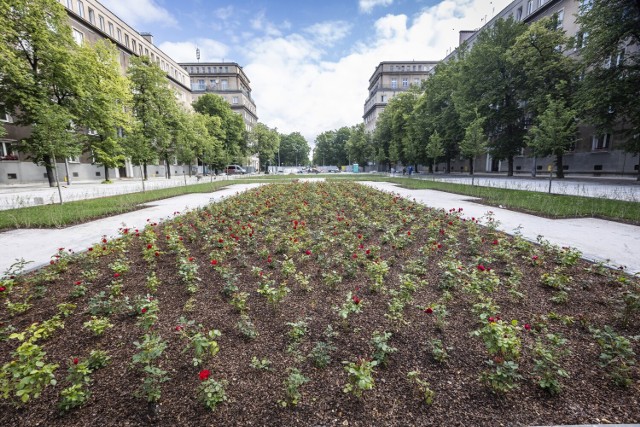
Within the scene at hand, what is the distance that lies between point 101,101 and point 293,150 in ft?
334

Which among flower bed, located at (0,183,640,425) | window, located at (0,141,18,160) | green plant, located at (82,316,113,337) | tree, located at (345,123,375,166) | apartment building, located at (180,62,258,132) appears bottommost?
flower bed, located at (0,183,640,425)

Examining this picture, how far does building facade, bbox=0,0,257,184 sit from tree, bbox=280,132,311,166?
62436 millimetres

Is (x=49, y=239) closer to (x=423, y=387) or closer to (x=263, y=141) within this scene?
(x=423, y=387)

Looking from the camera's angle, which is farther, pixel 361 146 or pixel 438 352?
pixel 361 146

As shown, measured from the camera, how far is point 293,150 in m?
124

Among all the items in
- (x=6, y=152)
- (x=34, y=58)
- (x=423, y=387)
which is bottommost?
(x=423, y=387)

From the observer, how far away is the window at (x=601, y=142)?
2932 centimetres

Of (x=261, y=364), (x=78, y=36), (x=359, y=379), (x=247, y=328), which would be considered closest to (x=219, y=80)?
(x=78, y=36)

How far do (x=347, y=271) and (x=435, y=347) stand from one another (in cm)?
220

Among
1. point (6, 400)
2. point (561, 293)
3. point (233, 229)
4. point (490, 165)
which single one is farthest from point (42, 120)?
point (490, 165)

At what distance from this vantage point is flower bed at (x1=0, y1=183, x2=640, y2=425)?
2355mm

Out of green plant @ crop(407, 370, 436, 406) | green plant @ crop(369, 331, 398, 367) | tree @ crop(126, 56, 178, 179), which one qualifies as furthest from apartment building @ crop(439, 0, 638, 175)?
tree @ crop(126, 56, 178, 179)

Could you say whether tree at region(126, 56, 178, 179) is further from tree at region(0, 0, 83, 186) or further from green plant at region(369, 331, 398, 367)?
green plant at region(369, 331, 398, 367)

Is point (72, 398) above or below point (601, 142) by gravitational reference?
below
